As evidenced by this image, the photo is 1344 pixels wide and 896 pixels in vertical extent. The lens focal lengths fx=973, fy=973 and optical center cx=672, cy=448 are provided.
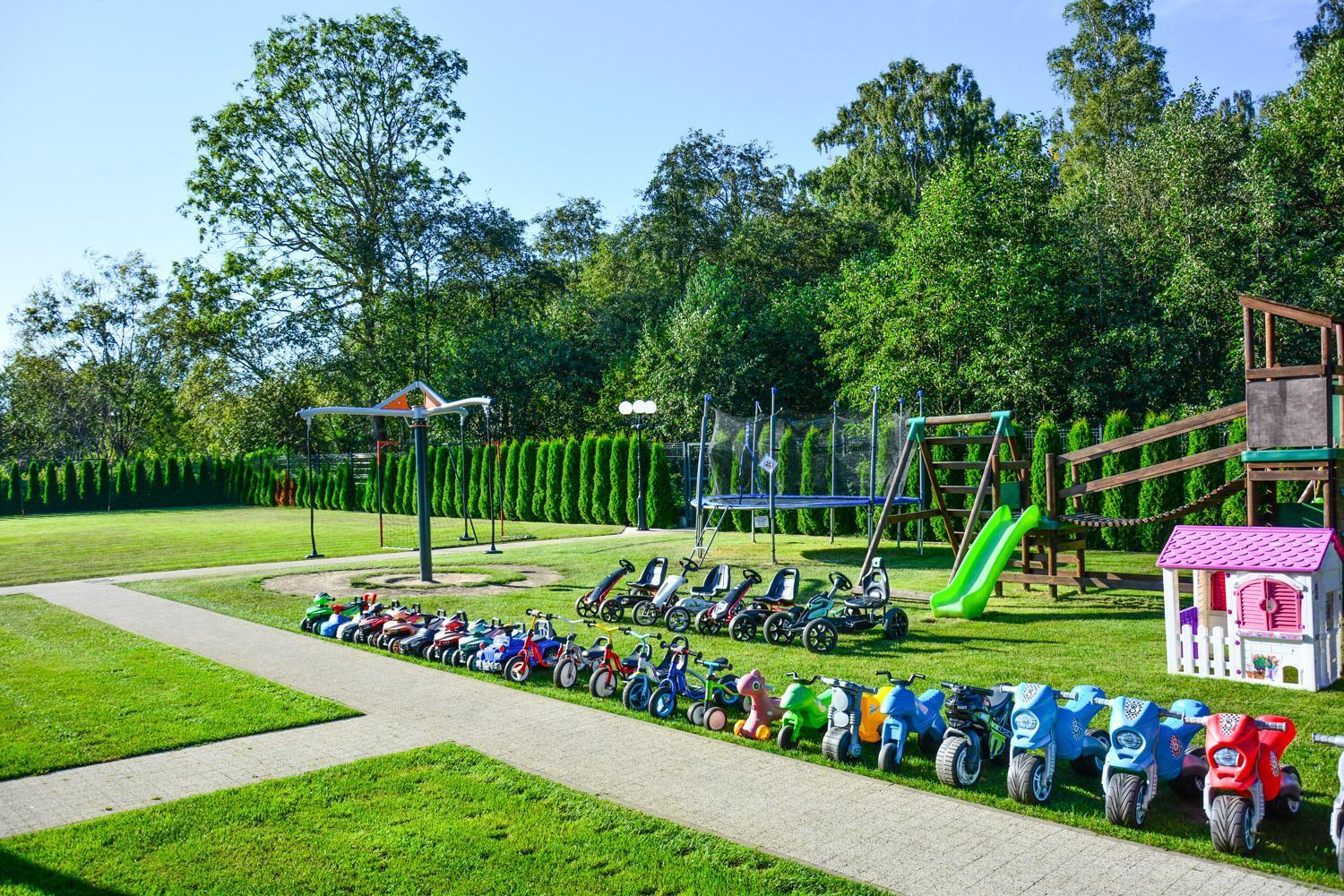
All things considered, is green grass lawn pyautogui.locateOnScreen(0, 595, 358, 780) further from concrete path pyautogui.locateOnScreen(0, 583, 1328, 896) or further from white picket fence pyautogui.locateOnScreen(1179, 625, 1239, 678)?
white picket fence pyautogui.locateOnScreen(1179, 625, 1239, 678)

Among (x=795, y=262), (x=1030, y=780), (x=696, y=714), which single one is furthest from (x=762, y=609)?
(x=795, y=262)

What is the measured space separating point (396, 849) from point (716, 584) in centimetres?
600

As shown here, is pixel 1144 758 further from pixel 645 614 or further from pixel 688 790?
pixel 645 614

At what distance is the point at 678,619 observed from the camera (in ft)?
31.0

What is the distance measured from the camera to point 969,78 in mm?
34219

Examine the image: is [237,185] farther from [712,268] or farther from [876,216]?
[876,216]

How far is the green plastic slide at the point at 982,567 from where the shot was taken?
9.62 meters

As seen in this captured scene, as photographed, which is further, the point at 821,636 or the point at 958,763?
the point at 821,636

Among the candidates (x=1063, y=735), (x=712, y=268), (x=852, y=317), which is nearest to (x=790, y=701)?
(x=1063, y=735)

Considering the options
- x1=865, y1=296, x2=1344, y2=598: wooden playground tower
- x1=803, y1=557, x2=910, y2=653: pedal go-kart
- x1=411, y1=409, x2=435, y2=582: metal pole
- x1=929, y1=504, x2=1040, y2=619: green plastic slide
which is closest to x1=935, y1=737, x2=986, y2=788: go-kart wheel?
x1=803, y1=557, x2=910, y2=653: pedal go-kart

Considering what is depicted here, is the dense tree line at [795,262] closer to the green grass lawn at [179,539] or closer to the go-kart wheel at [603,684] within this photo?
the green grass lawn at [179,539]

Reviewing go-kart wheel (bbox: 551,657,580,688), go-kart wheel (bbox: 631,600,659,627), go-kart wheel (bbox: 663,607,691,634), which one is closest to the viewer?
go-kart wheel (bbox: 551,657,580,688)

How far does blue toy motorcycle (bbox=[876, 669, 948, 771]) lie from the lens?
5.21 m

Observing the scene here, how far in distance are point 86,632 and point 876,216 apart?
2981 centimetres
